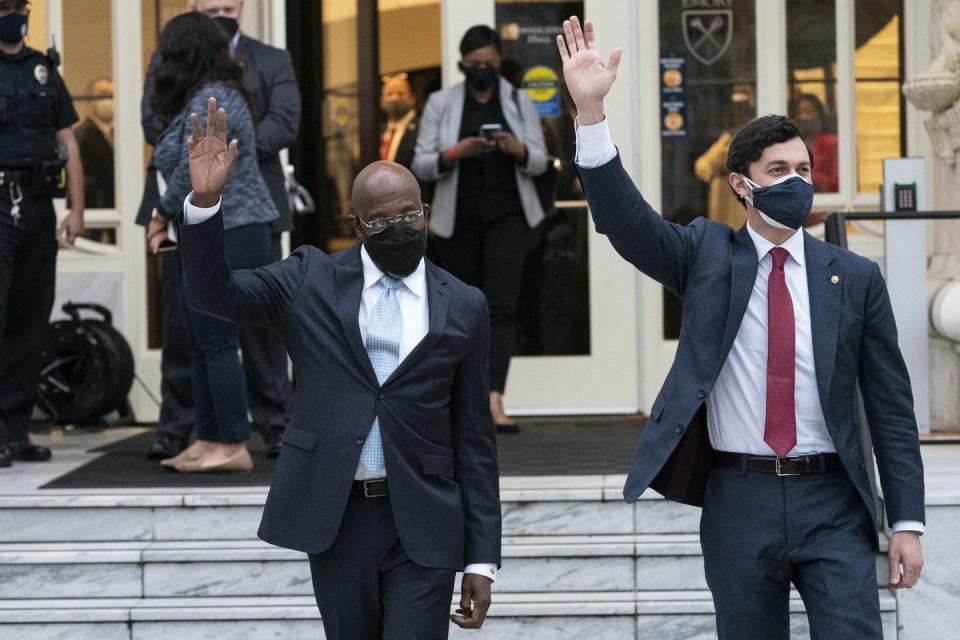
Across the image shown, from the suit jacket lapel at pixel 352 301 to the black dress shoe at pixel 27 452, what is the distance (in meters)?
3.98

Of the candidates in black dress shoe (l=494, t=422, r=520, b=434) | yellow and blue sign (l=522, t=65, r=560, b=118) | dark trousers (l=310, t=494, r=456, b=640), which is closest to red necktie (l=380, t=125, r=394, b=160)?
yellow and blue sign (l=522, t=65, r=560, b=118)

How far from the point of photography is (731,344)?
4.16 metres

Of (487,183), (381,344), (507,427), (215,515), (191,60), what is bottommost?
(215,515)

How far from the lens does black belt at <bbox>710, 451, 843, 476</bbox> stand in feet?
13.6

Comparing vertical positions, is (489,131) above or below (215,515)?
above

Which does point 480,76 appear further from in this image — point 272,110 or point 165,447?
point 165,447

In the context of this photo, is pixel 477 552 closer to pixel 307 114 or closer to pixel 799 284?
pixel 799 284

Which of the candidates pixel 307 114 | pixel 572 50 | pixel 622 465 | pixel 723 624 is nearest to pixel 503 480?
pixel 622 465

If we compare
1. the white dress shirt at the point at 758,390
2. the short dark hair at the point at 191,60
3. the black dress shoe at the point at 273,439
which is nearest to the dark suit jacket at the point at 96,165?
the black dress shoe at the point at 273,439

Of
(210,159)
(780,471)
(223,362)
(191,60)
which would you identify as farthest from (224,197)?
(780,471)

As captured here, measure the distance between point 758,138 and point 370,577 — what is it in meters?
1.48

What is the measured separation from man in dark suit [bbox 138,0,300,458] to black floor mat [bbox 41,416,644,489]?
19 cm

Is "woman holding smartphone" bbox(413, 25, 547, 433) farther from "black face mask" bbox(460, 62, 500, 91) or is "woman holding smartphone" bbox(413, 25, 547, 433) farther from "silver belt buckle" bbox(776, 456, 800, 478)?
"silver belt buckle" bbox(776, 456, 800, 478)

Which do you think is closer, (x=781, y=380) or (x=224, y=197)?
(x=781, y=380)
